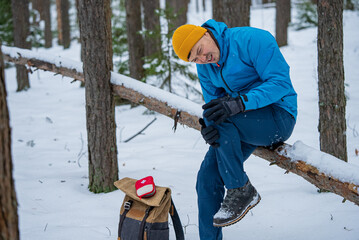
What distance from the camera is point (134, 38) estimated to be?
891 centimetres

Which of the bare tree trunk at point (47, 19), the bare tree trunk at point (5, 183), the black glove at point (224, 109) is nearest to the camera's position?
the bare tree trunk at point (5, 183)

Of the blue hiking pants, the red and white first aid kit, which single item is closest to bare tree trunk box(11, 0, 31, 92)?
the red and white first aid kit

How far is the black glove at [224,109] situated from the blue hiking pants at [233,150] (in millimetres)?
122

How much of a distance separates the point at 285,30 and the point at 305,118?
24.1 ft

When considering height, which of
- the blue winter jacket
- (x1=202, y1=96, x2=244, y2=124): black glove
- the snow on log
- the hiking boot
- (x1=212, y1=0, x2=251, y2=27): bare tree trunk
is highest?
(x1=212, y1=0, x2=251, y2=27): bare tree trunk

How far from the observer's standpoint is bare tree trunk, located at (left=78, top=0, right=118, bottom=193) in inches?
155

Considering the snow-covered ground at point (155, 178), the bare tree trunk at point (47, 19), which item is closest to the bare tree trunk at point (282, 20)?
the snow-covered ground at point (155, 178)

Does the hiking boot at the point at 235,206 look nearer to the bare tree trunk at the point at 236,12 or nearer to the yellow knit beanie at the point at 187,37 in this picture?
the yellow knit beanie at the point at 187,37

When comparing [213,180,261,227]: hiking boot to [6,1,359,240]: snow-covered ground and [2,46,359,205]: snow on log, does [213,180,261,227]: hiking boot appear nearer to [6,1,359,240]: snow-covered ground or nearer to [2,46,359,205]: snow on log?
[2,46,359,205]: snow on log

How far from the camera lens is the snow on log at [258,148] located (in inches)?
93.4

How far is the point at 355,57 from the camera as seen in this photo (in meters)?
10.5

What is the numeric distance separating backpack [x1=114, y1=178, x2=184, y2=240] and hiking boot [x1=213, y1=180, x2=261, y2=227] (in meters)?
0.48

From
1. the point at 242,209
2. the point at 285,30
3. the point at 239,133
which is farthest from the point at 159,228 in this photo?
the point at 285,30

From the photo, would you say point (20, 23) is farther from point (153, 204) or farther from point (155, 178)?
point (153, 204)
